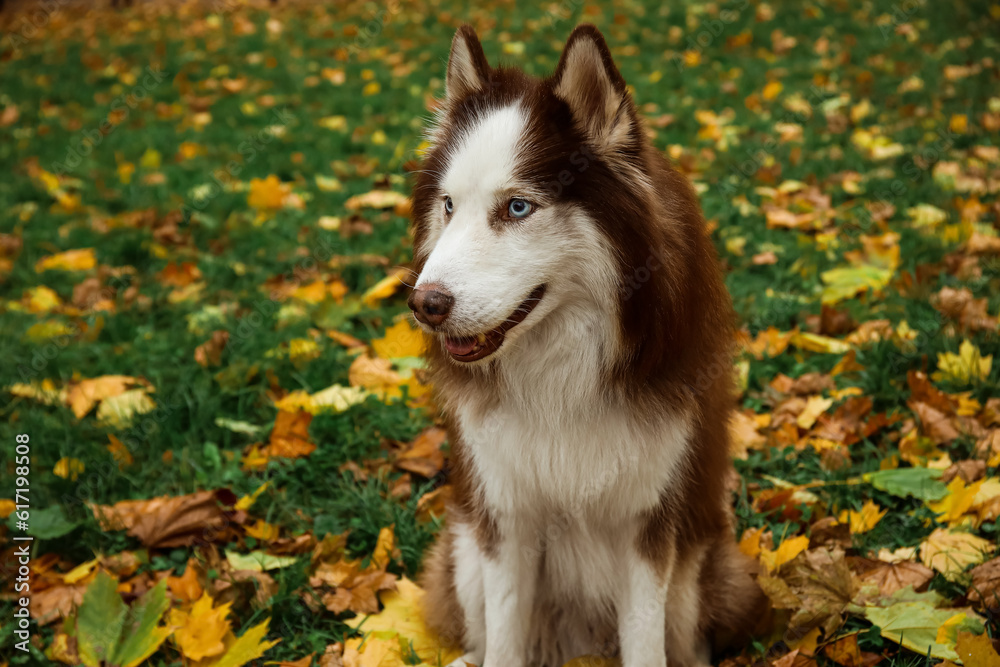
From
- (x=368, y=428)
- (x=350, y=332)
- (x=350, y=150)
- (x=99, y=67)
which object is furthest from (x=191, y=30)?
(x=368, y=428)

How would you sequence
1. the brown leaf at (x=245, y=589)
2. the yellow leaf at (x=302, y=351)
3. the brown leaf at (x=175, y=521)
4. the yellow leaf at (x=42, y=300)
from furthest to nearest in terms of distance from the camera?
the yellow leaf at (x=42, y=300)
the yellow leaf at (x=302, y=351)
the brown leaf at (x=175, y=521)
the brown leaf at (x=245, y=589)

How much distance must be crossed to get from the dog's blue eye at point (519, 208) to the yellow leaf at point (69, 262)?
4.02 m

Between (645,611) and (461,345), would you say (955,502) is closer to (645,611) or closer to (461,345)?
(645,611)

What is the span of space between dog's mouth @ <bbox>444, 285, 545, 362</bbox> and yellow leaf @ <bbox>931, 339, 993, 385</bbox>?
6.88 feet

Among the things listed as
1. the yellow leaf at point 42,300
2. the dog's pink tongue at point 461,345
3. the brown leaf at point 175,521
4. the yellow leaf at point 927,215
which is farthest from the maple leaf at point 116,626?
the yellow leaf at point 927,215

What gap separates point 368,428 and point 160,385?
1.11m

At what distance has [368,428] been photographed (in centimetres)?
321

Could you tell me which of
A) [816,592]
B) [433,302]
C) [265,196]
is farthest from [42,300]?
[816,592]

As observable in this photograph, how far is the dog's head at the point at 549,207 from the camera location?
184 cm

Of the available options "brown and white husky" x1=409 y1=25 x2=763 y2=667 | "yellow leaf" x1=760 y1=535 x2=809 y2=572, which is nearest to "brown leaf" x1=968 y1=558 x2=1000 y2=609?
"yellow leaf" x1=760 y1=535 x2=809 y2=572

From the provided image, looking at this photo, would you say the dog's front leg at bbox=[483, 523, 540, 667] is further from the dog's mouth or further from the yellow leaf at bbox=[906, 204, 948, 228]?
the yellow leaf at bbox=[906, 204, 948, 228]

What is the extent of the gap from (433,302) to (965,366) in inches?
95.4

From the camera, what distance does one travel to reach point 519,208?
1897mm

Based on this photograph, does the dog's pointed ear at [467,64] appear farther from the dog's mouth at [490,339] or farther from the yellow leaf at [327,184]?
the yellow leaf at [327,184]
